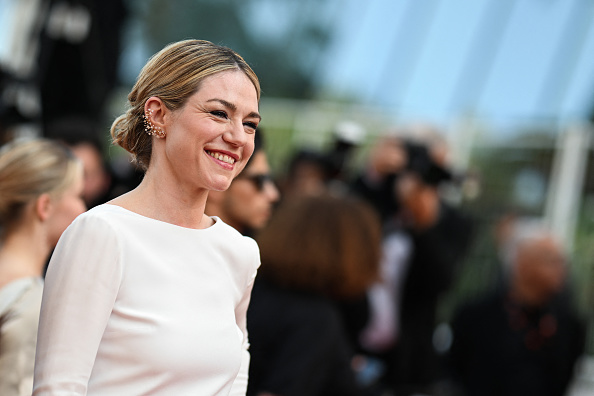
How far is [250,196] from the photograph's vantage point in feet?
9.33

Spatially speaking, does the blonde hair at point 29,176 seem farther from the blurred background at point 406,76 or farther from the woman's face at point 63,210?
the blurred background at point 406,76

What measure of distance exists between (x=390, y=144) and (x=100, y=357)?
3672 millimetres

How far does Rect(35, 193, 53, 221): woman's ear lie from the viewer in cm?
211

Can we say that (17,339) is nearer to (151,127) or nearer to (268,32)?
(151,127)

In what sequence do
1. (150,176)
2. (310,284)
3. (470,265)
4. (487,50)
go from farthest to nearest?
(487,50)
(470,265)
(310,284)
(150,176)

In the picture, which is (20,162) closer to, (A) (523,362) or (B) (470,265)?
(A) (523,362)

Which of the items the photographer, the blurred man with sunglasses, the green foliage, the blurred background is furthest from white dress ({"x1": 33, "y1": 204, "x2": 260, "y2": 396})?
the green foliage

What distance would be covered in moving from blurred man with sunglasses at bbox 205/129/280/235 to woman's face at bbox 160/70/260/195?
125 cm

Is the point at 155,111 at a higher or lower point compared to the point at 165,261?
higher

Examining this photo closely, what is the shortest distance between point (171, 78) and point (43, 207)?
2.51ft

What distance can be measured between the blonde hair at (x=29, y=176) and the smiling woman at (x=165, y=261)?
556 millimetres

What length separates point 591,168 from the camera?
24.0 feet

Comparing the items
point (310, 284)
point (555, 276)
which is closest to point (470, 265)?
point (555, 276)

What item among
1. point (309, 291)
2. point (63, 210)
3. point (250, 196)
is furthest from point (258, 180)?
point (63, 210)
